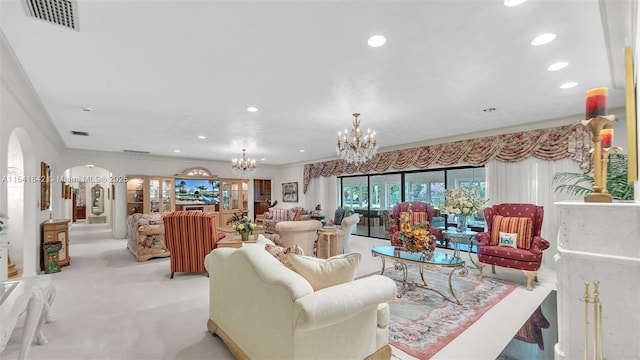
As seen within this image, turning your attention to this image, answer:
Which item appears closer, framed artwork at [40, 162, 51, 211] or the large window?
framed artwork at [40, 162, 51, 211]

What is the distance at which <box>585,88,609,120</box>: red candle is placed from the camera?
1744 mm

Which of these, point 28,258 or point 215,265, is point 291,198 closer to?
point 28,258

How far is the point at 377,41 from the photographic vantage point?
2.23m

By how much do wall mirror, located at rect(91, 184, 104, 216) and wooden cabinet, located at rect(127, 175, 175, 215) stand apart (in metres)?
6.92

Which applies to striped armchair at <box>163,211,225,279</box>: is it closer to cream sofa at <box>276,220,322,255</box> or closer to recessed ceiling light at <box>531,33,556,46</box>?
cream sofa at <box>276,220,322,255</box>

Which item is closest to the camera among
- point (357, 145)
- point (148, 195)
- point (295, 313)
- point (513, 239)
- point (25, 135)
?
point (295, 313)

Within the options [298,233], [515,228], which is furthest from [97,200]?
[515,228]

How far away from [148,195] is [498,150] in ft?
30.4

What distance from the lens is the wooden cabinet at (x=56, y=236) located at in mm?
4738

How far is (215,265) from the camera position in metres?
2.57

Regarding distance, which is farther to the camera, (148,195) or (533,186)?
(148,195)

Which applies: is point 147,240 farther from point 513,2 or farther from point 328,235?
point 513,2

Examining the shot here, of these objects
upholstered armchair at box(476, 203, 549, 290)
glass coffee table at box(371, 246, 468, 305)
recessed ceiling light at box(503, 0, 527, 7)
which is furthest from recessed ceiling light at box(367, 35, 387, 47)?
upholstered armchair at box(476, 203, 549, 290)

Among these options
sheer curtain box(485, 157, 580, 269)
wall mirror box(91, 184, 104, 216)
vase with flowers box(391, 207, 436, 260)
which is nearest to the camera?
vase with flowers box(391, 207, 436, 260)
